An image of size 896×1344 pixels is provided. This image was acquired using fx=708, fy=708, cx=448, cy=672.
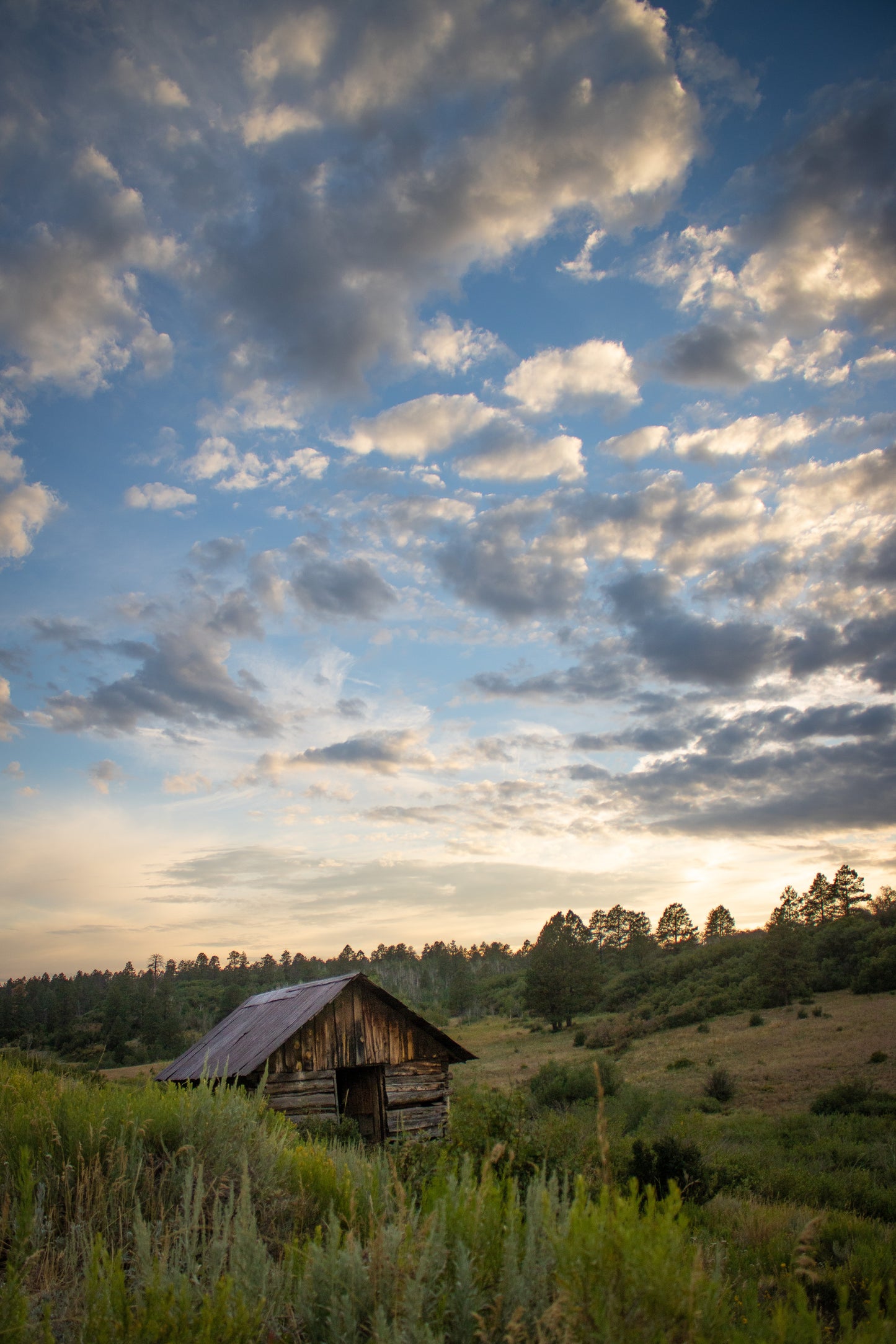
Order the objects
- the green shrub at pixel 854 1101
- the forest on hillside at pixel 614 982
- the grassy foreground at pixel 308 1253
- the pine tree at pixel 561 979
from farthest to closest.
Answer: the pine tree at pixel 561 979 → the forest on hillside at pixel 614 982 → the green shrub at pixel 854 1101 → the grassy foreground at pixel 308 1253

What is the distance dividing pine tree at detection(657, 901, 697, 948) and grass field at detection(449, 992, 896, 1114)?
39.3 meters

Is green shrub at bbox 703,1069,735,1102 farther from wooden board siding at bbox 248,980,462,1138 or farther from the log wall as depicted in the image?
wooden board siding at bbox 248,980,462,1138

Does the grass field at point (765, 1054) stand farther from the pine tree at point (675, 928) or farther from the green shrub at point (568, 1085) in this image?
the pine tree at point (675, 928)

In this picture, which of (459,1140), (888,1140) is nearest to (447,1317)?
(459,1140)

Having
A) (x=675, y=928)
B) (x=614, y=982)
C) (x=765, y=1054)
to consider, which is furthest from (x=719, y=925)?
(x=765, y=1054)

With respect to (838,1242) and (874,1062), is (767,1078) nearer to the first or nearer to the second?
(874,1062)

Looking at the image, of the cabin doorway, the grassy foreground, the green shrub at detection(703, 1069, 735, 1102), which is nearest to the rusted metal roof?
the cabin doorway

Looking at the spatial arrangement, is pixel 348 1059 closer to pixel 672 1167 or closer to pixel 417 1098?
pixel 417 1098

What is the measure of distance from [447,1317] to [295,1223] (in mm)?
1777

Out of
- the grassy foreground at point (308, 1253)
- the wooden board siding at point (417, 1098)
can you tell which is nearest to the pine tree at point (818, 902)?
the wooden board siding at point (417, 1098)

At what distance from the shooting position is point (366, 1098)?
54.5 ft

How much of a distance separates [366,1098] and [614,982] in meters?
59.2

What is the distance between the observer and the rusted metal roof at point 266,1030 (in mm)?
14391

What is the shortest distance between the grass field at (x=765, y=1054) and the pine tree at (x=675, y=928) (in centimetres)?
3934
